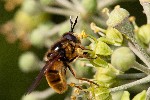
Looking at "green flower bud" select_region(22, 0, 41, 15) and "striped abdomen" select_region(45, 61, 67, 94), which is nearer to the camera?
"striped abdomen" select_region(45, 61, 67, 94)

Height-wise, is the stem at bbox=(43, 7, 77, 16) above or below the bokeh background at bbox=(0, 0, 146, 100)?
above

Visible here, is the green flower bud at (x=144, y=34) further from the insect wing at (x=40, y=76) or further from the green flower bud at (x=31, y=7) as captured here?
the green flower bud at (x=31, y=7)

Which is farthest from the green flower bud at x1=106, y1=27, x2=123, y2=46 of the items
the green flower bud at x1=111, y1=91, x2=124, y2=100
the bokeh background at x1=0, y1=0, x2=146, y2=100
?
the bokeh background at x1=0, y1=0, x2=146, y2=100

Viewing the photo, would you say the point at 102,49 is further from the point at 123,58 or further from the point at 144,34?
the point at 144,34

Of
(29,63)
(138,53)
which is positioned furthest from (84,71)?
(29,63)

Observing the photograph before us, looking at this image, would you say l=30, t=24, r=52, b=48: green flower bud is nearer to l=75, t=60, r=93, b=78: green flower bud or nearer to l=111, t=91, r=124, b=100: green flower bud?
l=75, t=60, r=93, b=78: green flower bud

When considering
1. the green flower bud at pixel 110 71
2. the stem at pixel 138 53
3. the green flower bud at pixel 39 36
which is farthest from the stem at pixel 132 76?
the green flower bud at pixel 39 36

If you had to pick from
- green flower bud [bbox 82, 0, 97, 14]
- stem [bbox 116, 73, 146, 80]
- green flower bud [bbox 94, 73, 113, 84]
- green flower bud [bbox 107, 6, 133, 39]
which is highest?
green flower bud [bbox 82, 0, 97, 14]
